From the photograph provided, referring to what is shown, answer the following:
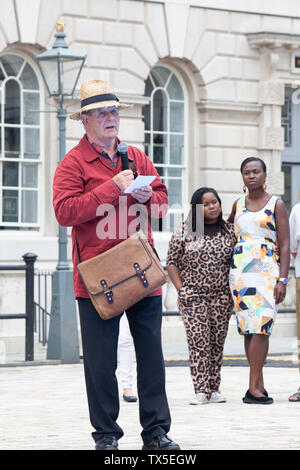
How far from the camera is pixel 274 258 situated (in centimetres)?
980

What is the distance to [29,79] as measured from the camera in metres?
17.6

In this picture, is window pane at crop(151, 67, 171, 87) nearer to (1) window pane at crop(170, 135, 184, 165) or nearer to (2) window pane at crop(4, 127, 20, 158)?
(1) window pane at crop(170, 135, 184, 165)

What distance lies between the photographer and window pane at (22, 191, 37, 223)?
17625 mm

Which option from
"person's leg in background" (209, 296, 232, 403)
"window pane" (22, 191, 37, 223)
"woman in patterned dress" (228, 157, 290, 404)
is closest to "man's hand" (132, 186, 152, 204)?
"woman in patterned dress" (228, 157, 290, 404)

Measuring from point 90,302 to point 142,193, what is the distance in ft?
2.06

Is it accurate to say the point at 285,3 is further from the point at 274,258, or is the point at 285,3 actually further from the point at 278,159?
the point at 274,258

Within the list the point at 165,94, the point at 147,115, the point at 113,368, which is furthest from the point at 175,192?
the point at 113,368

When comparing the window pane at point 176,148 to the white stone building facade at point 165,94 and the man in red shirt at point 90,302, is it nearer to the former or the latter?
the white stone building facade at point 165,94

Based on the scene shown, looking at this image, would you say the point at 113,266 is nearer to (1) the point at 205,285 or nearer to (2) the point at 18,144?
(1) the point at 205,285

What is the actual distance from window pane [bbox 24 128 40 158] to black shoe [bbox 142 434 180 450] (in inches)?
434

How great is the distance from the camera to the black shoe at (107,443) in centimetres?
694

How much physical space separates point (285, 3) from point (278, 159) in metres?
2.27

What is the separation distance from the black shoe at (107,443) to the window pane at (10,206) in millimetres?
10564

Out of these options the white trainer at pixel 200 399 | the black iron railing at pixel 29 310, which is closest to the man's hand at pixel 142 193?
the white trainer at pixel 200 399
